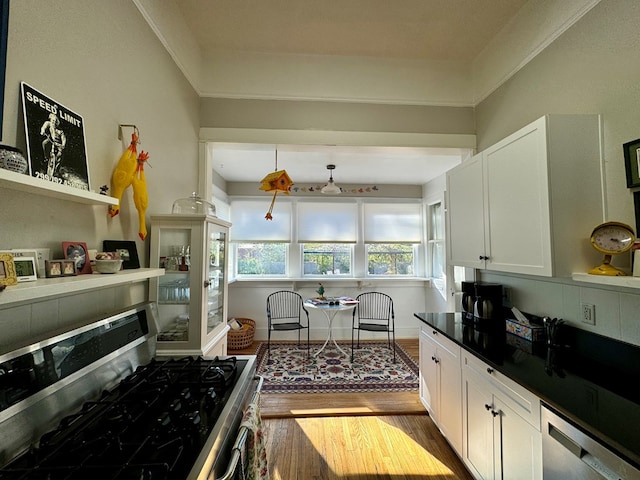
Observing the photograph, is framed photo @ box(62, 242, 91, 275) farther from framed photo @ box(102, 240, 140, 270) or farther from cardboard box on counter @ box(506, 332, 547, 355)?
cardboard box on counter @ box(506, 332, 547, 355)

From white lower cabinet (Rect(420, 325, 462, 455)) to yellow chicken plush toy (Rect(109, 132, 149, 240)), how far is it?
6.77ft

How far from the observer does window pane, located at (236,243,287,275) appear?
4.84m

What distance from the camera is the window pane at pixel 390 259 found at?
4.98 metres

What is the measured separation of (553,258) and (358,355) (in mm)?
3035

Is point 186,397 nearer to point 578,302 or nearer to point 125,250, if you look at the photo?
point 125,250

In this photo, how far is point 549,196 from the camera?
1.48 m

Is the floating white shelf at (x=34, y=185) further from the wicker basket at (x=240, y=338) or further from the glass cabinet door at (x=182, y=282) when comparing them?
the wicker basket at (x=240, y=338)

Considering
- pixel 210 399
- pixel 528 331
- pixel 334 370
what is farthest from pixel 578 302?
pixel 334 370

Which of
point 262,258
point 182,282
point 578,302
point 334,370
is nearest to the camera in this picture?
point 578,302

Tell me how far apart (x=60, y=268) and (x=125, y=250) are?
444 mm

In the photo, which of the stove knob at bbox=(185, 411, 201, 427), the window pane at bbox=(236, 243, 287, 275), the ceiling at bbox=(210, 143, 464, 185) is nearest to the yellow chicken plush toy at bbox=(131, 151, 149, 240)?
the stove knob at bbox=(185, 411, 201, 427)

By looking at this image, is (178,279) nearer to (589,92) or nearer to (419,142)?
(419,142)

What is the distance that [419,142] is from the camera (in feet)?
8.09

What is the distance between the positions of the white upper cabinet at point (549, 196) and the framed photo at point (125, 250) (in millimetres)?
2123
